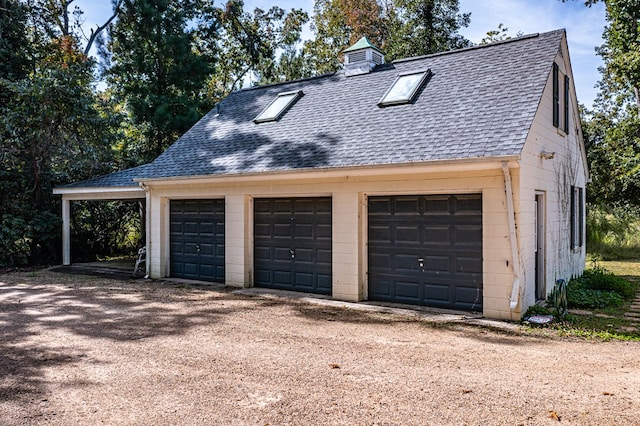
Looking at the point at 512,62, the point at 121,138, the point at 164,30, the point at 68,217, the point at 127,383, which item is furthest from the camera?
the point at 164,30

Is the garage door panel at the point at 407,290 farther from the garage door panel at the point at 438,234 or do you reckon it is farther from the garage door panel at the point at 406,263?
the garage door panel at the point at 438,234

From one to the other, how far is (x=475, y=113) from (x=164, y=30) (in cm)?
1697

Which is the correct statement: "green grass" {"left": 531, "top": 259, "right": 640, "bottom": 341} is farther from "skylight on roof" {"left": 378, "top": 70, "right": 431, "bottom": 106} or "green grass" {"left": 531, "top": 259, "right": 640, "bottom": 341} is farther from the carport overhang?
the carport overhang

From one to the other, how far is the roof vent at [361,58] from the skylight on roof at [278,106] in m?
1.51

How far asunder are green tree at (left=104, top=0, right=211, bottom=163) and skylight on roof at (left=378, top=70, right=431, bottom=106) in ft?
40.2

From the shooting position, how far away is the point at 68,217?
14531 millimetres

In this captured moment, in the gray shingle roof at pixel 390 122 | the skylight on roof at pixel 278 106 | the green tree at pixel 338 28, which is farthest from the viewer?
the green tree at pixel 338 28

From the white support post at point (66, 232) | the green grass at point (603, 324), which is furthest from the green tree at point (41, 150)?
the green grass at point (603, 324)

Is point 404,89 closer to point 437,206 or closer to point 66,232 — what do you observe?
point 437,206

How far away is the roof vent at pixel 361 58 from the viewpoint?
1228 centimetres

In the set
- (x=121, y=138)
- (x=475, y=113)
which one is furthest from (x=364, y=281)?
(x=121, y=138)

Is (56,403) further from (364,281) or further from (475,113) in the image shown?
(475,113)

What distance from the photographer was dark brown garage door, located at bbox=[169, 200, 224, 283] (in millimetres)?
11031

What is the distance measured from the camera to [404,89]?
34.2 feet
